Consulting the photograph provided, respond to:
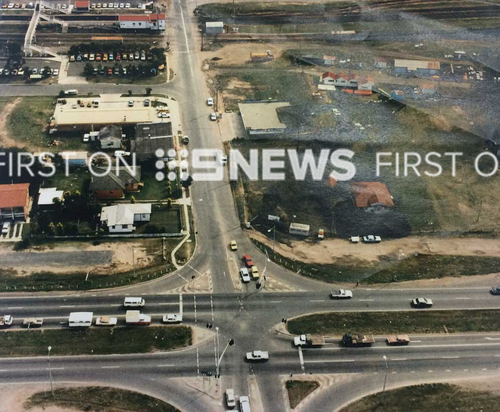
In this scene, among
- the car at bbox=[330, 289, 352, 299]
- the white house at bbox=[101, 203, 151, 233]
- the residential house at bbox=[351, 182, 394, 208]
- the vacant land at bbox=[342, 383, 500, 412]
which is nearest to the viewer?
the vacant land at bbox=[342, 383, 500, 412]

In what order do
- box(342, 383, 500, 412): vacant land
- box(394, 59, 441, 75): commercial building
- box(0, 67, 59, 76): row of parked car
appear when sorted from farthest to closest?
1. box(394, 59, 441, 75): commercial building
2. box(0, 67, 59, 76): row of parked car
3. box(342, 383, 500, 412): vacant land

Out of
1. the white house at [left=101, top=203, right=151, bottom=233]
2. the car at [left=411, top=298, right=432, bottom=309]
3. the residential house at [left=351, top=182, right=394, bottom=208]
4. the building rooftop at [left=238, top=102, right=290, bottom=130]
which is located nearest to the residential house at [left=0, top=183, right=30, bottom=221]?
the white house at [left=101, top=203, right=151, bottom=233]

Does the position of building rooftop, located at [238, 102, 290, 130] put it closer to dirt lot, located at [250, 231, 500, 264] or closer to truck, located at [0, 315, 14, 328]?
dirt lot, located at [250, 231, 500, 264]

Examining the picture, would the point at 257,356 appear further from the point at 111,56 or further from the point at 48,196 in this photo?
the point at 111,56

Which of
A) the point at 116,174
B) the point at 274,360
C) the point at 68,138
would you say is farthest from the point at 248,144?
the point at 274,360

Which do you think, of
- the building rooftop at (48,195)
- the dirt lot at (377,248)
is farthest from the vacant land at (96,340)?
the building rooftop at (48,195)

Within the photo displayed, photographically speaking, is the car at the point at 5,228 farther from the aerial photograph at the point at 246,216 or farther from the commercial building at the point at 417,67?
the commercial building at the point at 417,67
